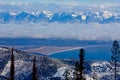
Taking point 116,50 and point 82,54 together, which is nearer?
point 82,54

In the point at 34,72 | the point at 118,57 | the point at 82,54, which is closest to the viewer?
the point at 34,72

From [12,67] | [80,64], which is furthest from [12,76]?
[80,64]

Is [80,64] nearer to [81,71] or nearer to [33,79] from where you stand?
[81,71]

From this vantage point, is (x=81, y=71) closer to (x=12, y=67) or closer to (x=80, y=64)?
(x=80, y=64)

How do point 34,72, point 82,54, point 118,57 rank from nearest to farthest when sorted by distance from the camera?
point 34,72 < point 82,54 < point 118,57

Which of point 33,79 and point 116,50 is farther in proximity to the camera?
point 116,50

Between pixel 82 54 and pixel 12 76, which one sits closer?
pixel 12 76

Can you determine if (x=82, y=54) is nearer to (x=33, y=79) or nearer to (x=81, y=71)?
(x=81, y=71)

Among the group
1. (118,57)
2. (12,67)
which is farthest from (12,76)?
(118,57)

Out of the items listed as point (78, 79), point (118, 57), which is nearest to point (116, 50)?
point (118, 57)
